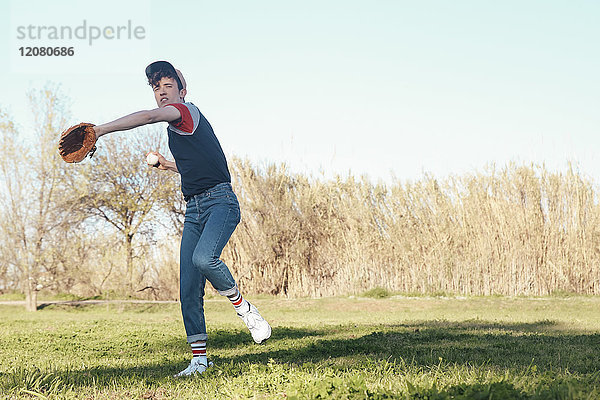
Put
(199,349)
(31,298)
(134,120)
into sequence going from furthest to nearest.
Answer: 1. (31,298)
2. (199,349)
3. (134,120)

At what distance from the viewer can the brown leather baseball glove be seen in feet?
11.6

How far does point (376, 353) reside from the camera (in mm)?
4648

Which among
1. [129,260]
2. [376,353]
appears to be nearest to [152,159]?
[376,353]

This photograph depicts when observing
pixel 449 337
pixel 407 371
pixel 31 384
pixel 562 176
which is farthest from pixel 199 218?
pixel 562 176

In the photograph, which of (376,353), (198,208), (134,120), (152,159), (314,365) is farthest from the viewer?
(376,353)

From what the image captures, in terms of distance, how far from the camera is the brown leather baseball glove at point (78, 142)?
11.6ft

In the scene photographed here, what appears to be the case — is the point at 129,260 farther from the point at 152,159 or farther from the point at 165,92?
the point at 165,92

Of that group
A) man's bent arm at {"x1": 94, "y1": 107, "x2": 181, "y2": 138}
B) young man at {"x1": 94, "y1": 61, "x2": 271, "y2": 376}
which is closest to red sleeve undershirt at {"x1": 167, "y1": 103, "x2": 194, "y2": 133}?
young man at {"x1": 94, "y1": 61, "x2": 271, "y2": 376}

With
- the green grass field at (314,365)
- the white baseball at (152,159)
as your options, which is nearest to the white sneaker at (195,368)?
the green grass field at (314,365)

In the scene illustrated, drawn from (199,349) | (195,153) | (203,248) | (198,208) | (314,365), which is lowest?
(314,365)

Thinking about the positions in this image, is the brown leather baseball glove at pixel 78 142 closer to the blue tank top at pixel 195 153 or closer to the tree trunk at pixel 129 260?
the blue tank top at pixel 195 153

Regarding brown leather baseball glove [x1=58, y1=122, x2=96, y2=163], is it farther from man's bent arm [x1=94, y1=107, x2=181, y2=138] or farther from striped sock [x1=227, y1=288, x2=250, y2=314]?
striped sock [x1=227, y1=288, x2=250, y2=314]

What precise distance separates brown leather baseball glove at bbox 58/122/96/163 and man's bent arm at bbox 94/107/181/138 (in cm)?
6

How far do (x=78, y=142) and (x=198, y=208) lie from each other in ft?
3.06
